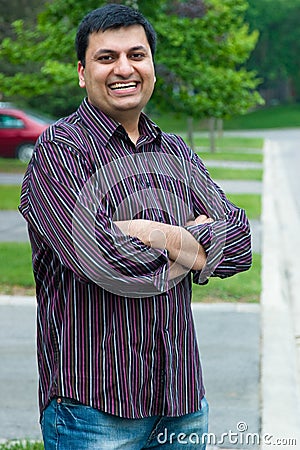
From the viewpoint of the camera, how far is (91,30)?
267cm

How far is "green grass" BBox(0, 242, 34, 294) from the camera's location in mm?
8508

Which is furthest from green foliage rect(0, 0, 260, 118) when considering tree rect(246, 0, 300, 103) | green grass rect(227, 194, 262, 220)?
tree rect(246, 0, 300, 103)

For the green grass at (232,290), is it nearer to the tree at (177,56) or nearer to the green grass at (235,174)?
the tree at (177,56)

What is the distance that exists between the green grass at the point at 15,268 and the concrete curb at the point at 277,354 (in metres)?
2.24

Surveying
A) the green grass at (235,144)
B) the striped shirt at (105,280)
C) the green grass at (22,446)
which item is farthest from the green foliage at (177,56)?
the green grass at (235,144)

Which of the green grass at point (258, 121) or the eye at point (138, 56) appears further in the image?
the green grass at point (258, 121)

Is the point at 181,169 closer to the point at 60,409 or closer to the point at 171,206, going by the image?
the point at 171,206

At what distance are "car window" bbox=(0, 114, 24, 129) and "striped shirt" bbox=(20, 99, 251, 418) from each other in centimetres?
2154

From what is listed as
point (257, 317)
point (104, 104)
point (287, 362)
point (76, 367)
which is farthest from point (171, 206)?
point (257, 317)

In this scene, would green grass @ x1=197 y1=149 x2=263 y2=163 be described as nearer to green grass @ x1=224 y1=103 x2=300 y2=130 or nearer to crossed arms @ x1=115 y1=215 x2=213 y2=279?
crossed arms @ x1=115 y1=215 x2=213 y2=279

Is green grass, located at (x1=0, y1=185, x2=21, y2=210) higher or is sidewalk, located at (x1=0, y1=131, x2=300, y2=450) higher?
sidewalk, located at (x1=0, y1=131, x2=300, y2=450)

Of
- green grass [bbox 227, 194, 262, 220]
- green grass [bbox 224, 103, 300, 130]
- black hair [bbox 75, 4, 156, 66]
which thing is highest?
black hair [bbox 75, 4, 156, 66]

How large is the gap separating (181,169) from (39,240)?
50 centimetres

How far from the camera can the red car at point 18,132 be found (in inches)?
932
